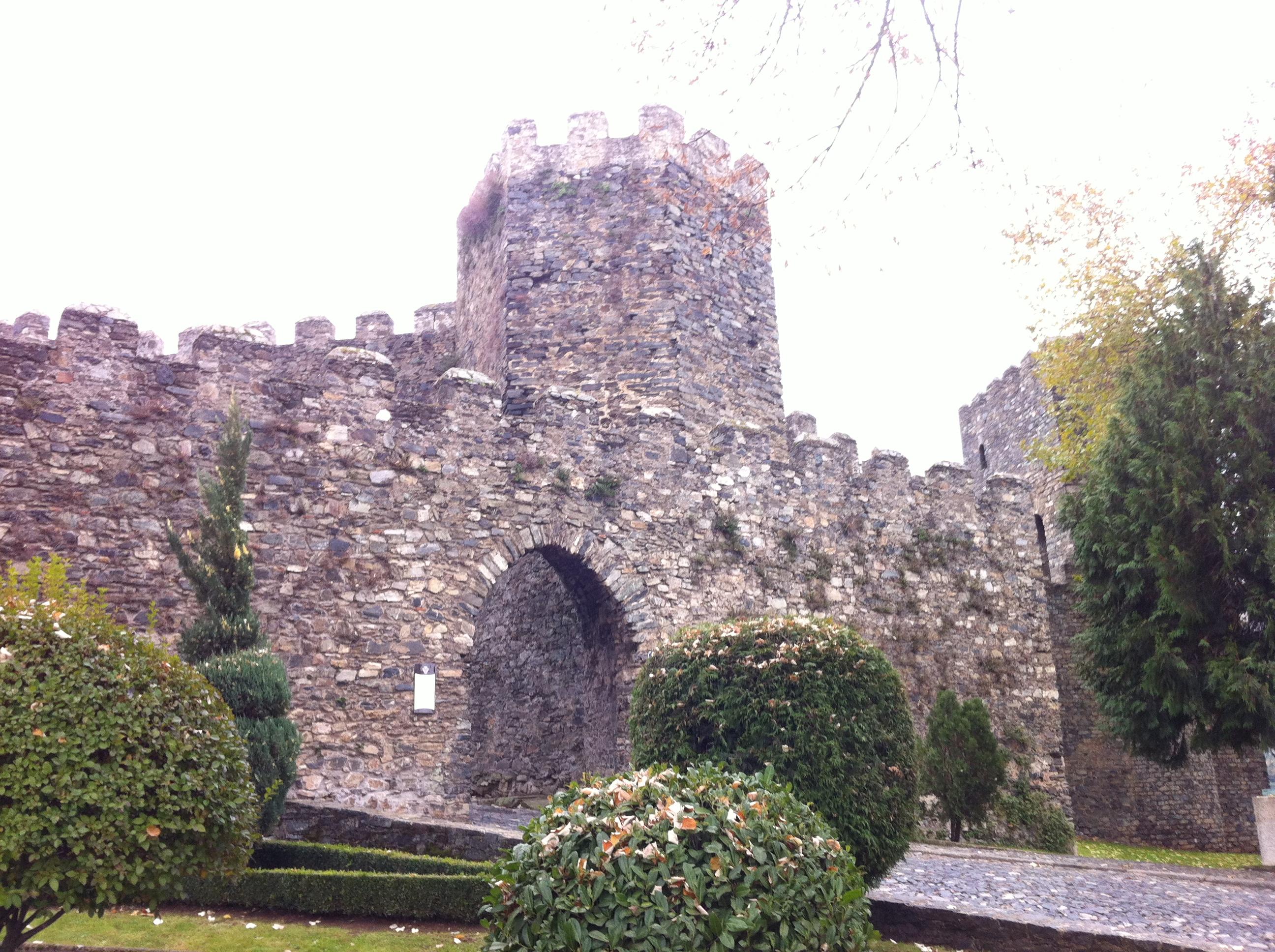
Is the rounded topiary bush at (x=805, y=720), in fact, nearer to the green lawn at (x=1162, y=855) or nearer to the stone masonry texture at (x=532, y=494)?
the stone masonry texture at (x=532, y=494)

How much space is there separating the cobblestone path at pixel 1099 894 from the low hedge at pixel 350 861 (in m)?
3.16

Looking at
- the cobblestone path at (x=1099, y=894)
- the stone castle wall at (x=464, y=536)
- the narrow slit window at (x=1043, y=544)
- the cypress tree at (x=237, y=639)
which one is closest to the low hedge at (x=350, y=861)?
the cypress tree at (x=237, y=639)

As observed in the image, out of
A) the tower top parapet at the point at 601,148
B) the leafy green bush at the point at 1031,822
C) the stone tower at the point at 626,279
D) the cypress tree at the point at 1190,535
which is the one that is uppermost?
the tower top parapet at the point at 601,148

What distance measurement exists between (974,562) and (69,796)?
44.5 ft

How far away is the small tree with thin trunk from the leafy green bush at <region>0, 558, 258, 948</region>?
9.97m

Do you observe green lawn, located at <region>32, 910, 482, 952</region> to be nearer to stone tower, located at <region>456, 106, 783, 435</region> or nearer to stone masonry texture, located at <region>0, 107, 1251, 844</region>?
stone masonry texture, located at <region>0, 107, 1251, 844</region>

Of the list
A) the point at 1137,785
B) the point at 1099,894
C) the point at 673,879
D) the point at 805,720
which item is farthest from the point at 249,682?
the point at 1137,785

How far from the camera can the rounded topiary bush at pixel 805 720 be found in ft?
25.3

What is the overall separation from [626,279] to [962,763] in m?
8.76

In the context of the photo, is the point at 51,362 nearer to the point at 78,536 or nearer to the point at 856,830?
the point at 78,536

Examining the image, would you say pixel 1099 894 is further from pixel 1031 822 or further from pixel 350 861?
pixel 350 861

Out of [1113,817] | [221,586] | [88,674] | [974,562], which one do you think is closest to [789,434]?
[974,562]

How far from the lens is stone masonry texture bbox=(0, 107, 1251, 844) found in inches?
431

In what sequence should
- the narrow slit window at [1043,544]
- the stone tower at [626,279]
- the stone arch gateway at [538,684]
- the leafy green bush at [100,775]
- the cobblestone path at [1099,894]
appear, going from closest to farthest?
the leafy green bush at [100,775]
the cobblestone path at [1099,894]
the stone arch gateway at [538,684]
the stone tower at [626,279]
the narrow slit window at [1043,544]
